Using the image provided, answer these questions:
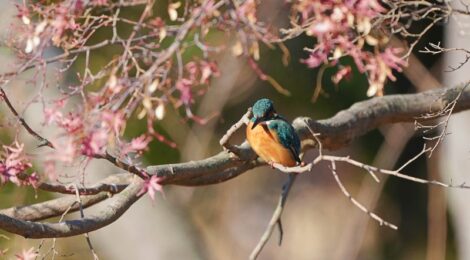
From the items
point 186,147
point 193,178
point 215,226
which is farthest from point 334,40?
point 215,226

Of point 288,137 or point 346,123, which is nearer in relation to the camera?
point 288,137

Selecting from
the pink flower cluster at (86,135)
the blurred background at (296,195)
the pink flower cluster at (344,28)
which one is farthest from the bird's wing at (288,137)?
the blurred background at (296,195)

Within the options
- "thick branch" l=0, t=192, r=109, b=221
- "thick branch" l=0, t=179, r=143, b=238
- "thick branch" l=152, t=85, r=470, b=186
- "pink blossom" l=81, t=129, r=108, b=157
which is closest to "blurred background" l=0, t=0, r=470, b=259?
"thick branch" l=152, t=85, r=470, b=186

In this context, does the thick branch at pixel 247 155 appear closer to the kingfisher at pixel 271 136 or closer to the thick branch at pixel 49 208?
the kingfisher at pixel 271 136

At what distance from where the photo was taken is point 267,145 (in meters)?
3.82

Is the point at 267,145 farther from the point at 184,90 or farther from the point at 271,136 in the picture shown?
the point at 184,90

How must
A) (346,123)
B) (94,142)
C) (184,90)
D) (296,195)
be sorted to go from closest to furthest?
1. (94,142)
2. (184,90)
3. (346,123)
4. (296,195)

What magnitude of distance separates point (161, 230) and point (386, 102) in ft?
8.76

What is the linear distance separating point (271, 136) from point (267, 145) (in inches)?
2.8

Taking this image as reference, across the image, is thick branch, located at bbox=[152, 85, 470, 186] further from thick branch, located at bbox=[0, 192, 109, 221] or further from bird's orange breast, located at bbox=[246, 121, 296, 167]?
thick branch, located at bbox=[0, 192, 109, 221]

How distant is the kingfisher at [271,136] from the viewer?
379 cm

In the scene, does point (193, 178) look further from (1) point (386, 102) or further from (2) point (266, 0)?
(2) point (266, 0)

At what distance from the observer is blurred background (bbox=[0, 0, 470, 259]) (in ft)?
21.1

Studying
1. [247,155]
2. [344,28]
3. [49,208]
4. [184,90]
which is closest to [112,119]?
[184,90]
